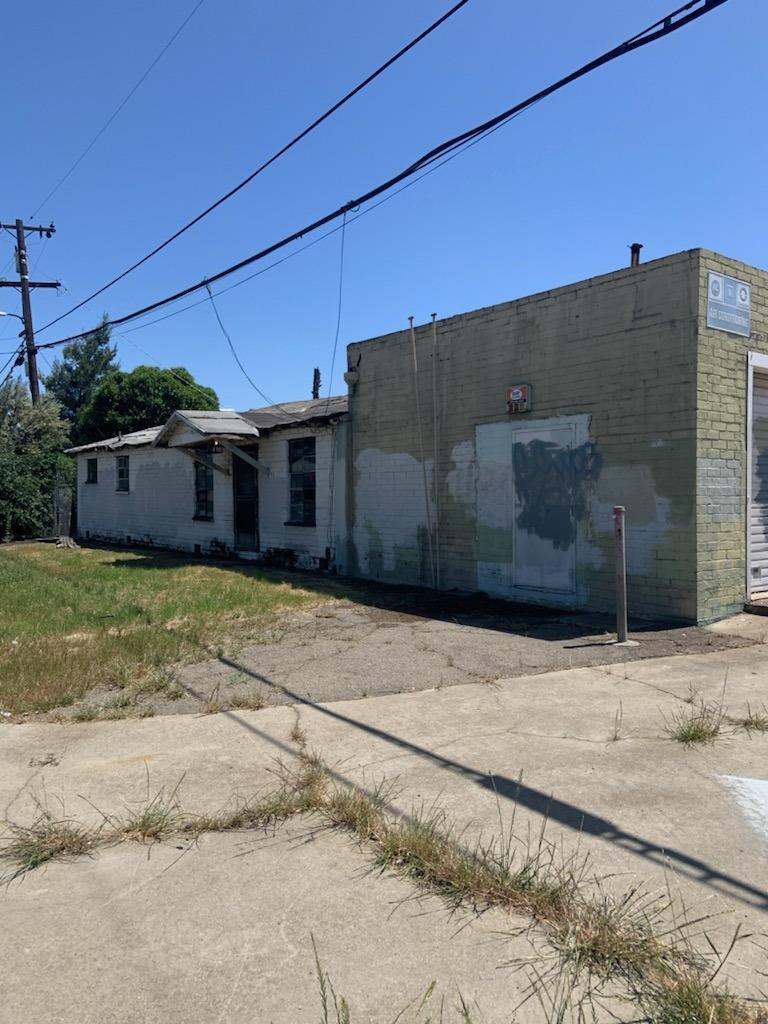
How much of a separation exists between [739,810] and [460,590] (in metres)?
8.14

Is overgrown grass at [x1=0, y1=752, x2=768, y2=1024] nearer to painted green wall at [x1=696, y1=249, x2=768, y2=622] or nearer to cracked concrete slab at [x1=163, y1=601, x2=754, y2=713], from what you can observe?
cracked concrete slab at [x1=163, y1=601, x2=754, y2=713]

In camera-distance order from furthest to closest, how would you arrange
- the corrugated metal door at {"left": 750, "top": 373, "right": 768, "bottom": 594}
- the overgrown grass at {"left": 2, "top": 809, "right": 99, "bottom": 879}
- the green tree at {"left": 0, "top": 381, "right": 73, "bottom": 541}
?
the green tree at {"left": 0, "top": 381, "right": 73, "bottom": 541} → the corrugated metal door at {"left": 750, "top": 373, "right": 768, "bottom": 594} → the overgrown grass at {"left": 2, "top": 809, "right": 99, "bottom": 879}

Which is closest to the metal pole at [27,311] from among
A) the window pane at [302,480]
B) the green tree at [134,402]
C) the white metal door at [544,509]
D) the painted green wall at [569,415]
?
the green tree at [134,402]

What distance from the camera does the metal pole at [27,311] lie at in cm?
2722

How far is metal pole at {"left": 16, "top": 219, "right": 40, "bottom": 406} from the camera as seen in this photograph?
89.3 ft

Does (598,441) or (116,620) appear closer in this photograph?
(116,620)

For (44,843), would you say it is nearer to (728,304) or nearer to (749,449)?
(749,449)

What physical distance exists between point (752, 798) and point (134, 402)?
38122 mm

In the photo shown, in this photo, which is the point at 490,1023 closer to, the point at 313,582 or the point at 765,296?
the point at 765,296

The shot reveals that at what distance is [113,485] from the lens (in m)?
24.2

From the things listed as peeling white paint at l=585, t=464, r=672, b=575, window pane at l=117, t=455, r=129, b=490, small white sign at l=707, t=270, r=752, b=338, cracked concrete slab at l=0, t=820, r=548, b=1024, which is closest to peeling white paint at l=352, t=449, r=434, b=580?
peeling white paint at l=585, t=464, r=672, b=575

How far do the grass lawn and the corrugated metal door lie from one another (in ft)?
20.0

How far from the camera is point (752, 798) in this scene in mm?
4121

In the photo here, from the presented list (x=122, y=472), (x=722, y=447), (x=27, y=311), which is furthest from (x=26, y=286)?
(x=722, y=447)
